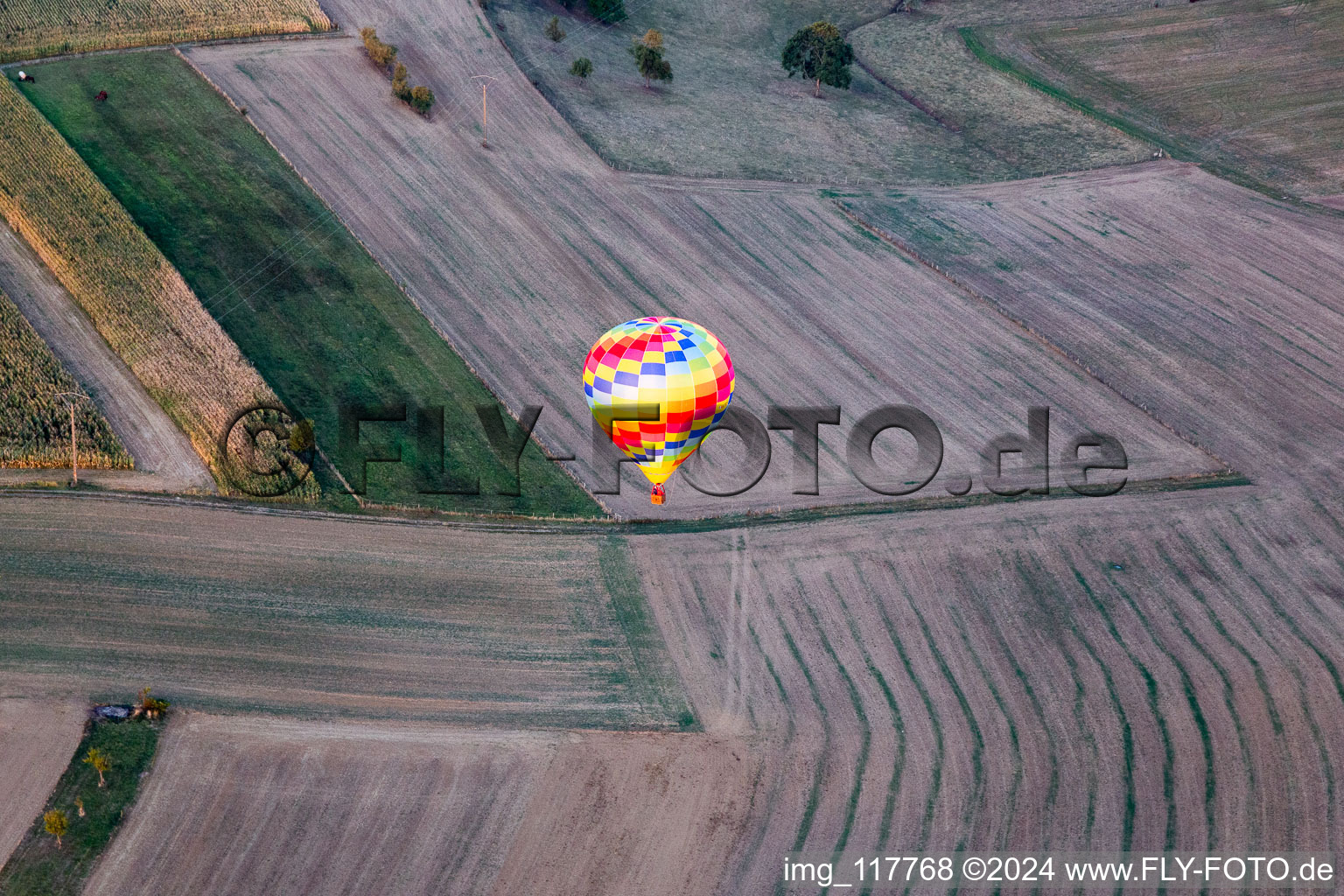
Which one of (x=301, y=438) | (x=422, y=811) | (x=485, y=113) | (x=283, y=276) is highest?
(x=485, y=113)

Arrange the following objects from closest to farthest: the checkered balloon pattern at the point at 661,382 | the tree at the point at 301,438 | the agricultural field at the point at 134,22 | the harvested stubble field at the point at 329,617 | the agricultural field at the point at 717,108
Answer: the harvested stubble field at the point at 329,617, the checkered balloon pattern at the point at 661,382, the tree at the point at 301,438, the agricultural field at the point at 717,108, the agricultural field at the point at 134,22

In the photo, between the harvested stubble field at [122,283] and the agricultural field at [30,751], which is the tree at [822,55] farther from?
the agricultural field at [30,751]

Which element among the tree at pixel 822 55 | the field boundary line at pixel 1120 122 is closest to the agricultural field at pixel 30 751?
the tree at pixel 822 55

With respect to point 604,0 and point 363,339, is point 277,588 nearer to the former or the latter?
point 363,339

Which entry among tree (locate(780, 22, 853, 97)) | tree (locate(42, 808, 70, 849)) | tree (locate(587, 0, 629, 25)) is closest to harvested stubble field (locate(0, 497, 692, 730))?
tree (locate(42, 808, 70, 849))

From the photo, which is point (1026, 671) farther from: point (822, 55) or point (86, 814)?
point (822, 55)

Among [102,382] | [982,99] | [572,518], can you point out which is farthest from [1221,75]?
[102,382]
